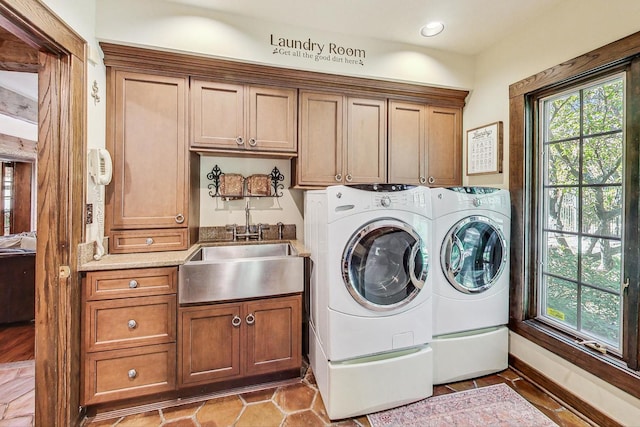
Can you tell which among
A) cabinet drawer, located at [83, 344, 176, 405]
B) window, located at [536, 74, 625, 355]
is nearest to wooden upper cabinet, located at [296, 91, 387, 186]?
window, located at [536, 74, 625, 355]

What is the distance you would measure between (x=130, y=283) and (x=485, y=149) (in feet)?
9.35

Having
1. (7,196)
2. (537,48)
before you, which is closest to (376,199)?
(537,48)

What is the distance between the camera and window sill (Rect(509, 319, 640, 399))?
1.52 metres

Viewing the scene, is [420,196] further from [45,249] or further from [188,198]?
[45,249]

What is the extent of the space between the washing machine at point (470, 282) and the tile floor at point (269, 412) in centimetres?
21

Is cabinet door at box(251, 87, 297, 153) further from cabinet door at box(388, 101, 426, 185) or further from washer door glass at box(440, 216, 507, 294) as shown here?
washer door glass at box(440, 216, 507, 294)

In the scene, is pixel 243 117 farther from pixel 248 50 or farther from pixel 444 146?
pixel 444 146

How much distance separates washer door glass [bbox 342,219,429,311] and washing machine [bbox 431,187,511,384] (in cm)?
26

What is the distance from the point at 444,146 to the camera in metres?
2.63

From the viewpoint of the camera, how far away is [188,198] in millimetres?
2070

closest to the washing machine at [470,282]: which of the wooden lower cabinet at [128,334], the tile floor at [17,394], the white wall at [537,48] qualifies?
the white wall at [537,48]

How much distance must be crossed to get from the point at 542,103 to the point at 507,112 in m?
0.22

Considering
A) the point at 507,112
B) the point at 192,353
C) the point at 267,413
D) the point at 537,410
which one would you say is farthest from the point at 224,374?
the point at 507,112

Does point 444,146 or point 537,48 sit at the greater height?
point 537,48
